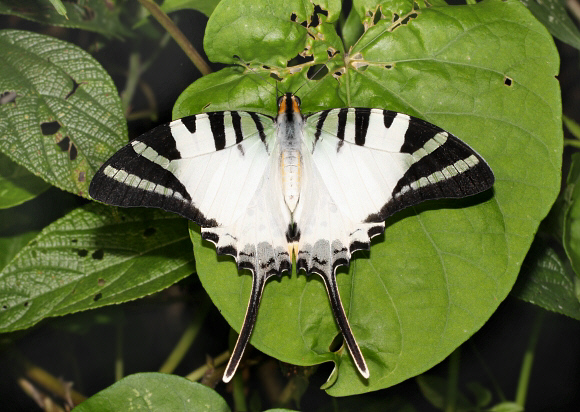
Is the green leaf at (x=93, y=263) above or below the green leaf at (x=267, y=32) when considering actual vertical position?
below

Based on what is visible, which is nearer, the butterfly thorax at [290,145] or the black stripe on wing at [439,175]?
the black stripe on wing at [439,175]

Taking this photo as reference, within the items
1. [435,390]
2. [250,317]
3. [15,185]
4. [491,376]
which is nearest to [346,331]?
[250,317]

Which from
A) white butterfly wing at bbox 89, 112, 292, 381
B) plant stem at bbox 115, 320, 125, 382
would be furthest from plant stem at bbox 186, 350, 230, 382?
white butterfly wing at bbox 89, 112, 292, 381

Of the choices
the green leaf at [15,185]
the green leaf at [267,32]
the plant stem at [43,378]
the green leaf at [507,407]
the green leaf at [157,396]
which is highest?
the green leaf at [267,32]

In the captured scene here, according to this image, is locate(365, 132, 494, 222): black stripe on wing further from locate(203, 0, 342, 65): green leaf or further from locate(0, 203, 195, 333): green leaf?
locate(0, 203, 195, 333): green leaf

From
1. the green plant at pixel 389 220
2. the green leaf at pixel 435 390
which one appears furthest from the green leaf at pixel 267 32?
the green leaf at pixel 435 390

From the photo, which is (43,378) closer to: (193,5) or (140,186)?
(140,186)

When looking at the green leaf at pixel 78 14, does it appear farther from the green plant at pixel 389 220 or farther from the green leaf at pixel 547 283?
the green leaf at pixel 547 283
